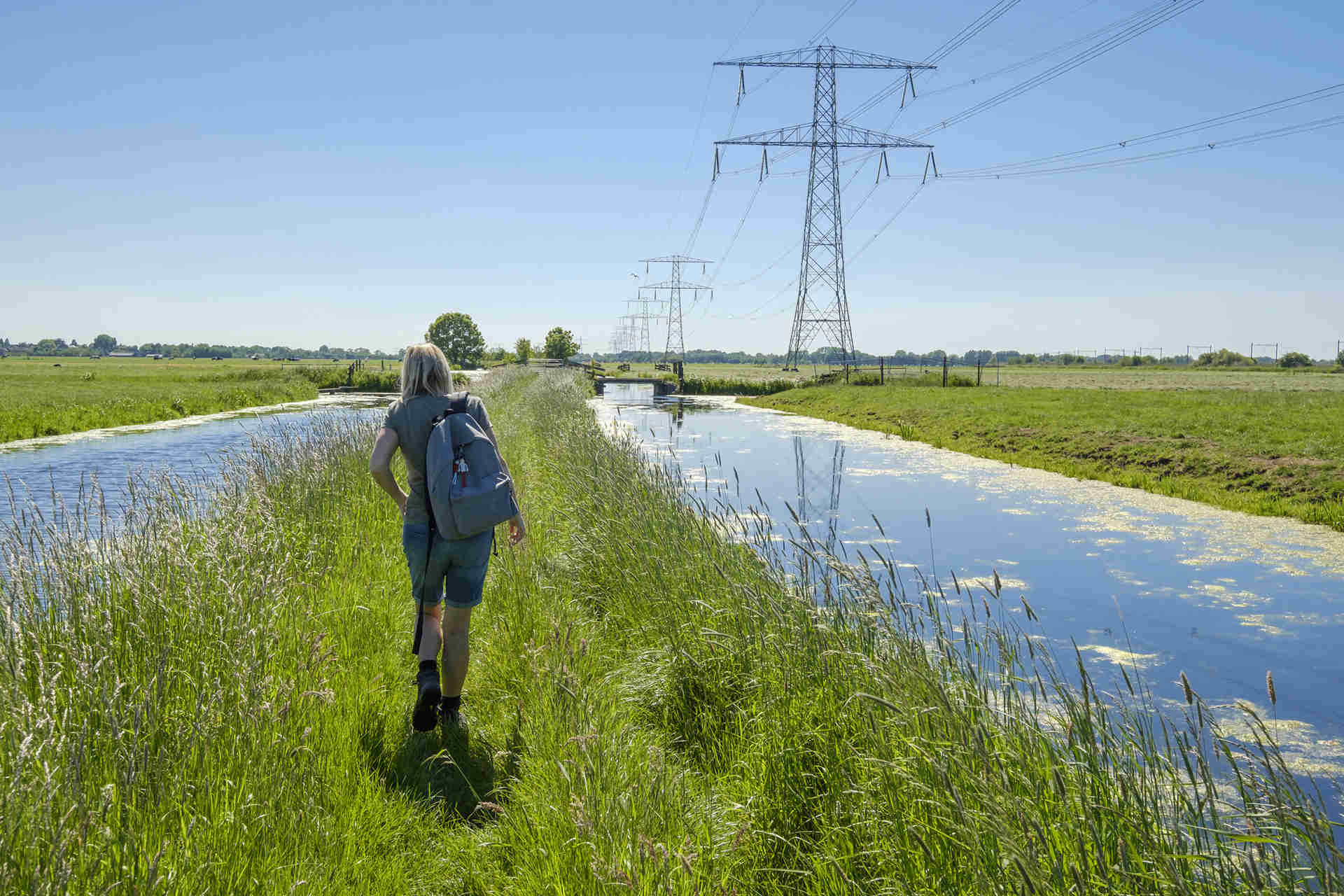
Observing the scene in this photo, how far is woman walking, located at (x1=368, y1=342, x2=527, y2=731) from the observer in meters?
4.21

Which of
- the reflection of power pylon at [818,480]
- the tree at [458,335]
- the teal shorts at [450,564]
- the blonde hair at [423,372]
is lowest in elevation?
the reflection of power pylon at [818,480]

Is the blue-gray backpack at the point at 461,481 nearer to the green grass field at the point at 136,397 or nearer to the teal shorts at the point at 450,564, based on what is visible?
the teal shorts at the point at 450,564

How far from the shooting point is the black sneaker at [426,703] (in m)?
4.22

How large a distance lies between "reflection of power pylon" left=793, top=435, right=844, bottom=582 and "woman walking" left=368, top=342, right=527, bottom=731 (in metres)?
3.29

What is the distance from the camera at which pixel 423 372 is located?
4250 mm

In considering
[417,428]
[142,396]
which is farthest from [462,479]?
[142,396]

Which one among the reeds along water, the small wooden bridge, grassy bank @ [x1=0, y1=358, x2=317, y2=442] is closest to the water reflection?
grassy bank @ [x1=0, y1=358, x2=317, y2=442]

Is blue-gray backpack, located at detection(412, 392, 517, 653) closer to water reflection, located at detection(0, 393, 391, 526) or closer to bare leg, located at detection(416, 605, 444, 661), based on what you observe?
bare leg, located at detection(416, 605, 444, 661)

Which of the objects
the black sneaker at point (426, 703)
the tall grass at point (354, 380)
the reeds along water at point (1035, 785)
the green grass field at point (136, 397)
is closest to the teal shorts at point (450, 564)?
the black sneaker at point (426, 703)

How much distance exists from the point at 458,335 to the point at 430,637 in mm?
113463

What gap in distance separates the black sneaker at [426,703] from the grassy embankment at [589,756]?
16 cm

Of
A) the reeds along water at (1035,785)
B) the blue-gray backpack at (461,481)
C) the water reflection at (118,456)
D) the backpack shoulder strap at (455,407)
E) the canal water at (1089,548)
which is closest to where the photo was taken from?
the reeds along water at (1035,785)

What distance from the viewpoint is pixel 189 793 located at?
266 centimetres

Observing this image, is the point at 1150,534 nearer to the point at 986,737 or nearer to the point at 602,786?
the point at 986,737
